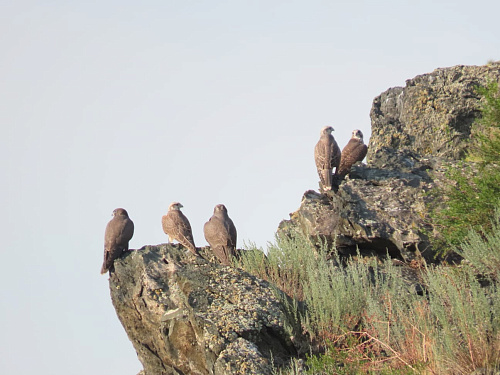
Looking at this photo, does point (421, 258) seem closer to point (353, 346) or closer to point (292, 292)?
point (292, 292)

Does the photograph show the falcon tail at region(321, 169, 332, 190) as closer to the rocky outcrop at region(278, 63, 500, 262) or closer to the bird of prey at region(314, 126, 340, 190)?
the bird of prey at region(314, 126, 340, 190)

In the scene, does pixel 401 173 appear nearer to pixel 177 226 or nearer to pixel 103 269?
pixel 177 226

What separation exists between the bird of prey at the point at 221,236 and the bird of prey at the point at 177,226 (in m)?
0.33

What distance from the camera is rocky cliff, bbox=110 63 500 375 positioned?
8.48 meters

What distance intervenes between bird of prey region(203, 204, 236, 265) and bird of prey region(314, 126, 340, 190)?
6.19 ft

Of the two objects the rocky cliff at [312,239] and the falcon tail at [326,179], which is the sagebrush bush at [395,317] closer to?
the rocky cliff at [312,239]

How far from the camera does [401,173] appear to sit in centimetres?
1323

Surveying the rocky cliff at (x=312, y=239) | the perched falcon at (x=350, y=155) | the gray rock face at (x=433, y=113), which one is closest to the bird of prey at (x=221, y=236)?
the rocky cliff at (x=312, y=239)

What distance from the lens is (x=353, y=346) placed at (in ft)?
27.3

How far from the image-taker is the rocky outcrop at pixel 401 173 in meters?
12.0

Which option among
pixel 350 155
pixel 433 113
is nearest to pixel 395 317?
pixel 350 155

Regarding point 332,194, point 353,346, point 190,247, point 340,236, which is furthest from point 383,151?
point 353,346

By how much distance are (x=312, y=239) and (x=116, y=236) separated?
3.20 m

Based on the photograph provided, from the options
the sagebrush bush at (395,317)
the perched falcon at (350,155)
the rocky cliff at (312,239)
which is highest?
the perched falcon at (350,155)
